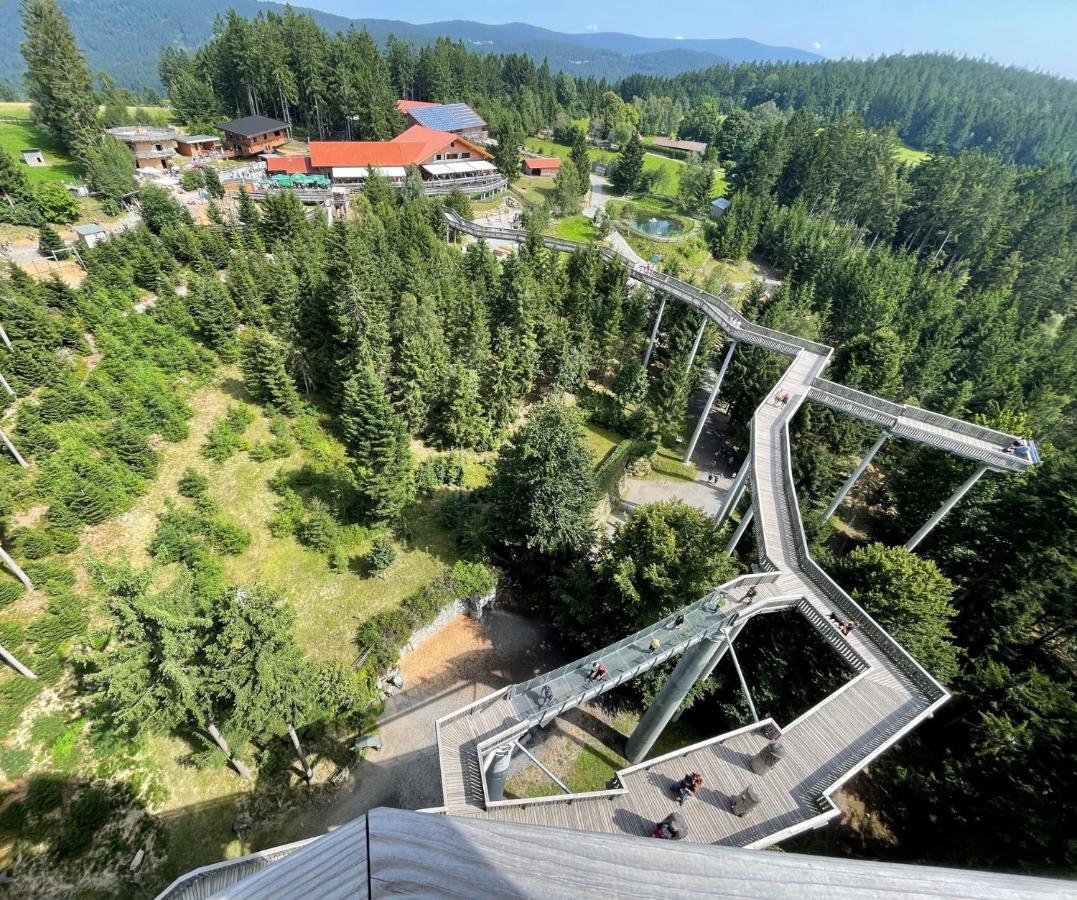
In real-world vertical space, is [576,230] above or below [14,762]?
below

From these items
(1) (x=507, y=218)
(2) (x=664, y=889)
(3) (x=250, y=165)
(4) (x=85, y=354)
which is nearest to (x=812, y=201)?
(1) (x=507, y=218)

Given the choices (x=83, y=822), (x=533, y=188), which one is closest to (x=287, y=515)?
(x=83, y=822)

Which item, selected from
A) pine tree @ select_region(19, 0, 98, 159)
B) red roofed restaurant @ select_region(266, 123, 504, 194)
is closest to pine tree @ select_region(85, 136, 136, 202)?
pine tree @ select_region(19, 0, 98, 159)

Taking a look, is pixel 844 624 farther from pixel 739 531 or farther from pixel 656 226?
pixel 656 226

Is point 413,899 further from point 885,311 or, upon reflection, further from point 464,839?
point 885,311

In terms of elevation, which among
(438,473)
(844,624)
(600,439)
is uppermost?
(844,624)

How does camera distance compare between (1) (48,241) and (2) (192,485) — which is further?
(1) (48,241)

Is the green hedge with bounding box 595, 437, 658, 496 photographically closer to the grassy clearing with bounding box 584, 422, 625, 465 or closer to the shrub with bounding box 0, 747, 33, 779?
the grassy clearing with bounding box 584, 422, 625, 465

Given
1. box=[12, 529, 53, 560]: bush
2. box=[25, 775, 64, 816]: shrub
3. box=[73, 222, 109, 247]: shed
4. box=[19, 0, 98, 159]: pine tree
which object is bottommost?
box=[25, 775, 64, 816]: shrub
